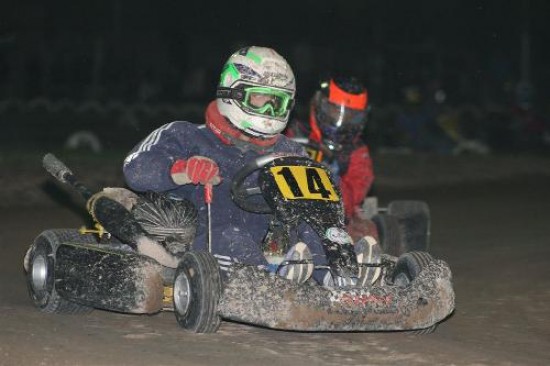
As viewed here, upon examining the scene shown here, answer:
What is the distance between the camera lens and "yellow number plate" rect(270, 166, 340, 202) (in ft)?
19.6

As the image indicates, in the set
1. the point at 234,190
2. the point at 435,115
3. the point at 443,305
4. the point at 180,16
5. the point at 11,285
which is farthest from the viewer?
the point at 180,16

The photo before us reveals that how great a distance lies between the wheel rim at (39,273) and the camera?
21.5 ft

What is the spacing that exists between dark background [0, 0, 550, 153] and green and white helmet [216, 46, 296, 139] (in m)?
11.6

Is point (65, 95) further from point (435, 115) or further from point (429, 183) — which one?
point (429, 183)

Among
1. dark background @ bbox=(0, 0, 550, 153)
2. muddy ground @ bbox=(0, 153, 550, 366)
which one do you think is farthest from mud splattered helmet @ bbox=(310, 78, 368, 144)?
dark background @ bbox=(0, 0, 550, 153)

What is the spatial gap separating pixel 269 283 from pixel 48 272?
1.57 m

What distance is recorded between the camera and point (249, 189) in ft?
20.3

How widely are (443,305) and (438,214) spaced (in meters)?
5.90

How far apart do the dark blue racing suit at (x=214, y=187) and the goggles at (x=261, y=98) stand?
25cm

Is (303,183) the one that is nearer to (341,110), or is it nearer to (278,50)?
(341,110)

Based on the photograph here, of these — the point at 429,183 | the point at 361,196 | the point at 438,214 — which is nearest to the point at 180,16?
the point at 429,183

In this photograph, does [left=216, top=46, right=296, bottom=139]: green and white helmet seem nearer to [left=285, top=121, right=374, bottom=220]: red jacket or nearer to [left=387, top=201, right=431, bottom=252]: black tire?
[left=285, top=121, right=374, bottom=220]: red jacket

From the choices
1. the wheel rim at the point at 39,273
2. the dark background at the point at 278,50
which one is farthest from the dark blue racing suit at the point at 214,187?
the dark background at the point at 278,50

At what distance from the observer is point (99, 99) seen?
974 inches
